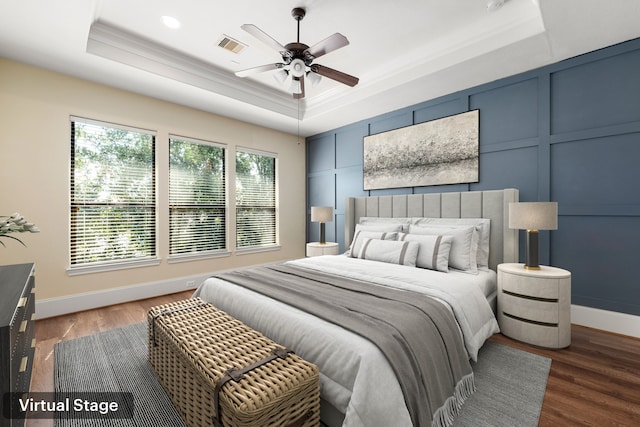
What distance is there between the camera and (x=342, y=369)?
4.46 ft

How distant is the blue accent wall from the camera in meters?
2.67

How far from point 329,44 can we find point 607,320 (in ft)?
12.2

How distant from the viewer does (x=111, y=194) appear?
3.67m

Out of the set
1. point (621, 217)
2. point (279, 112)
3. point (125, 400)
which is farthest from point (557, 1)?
point (125, 400)

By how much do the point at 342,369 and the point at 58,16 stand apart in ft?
11.4

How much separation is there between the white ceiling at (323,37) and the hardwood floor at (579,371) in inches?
111

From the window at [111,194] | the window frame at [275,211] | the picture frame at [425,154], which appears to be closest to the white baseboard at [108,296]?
the window at [111,194]

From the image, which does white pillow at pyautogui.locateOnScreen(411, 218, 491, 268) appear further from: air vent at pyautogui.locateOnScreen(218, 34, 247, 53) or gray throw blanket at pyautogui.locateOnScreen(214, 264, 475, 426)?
air vent at pyautogui.locateOnScreen(218, 34, 247, 53)

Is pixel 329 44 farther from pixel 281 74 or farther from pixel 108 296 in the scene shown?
pixel 108 296

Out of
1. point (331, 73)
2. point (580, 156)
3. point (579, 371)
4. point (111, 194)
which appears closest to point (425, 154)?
point (580, 156)

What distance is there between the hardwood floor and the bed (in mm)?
499

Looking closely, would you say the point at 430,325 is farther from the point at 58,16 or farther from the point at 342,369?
the point at 58,16

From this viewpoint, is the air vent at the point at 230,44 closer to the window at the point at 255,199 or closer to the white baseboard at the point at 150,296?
the window at the point at 255,199

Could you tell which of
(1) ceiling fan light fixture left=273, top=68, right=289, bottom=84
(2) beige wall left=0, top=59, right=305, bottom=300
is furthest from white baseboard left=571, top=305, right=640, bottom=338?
(2) beige wall left=0, top=59, right=305, bottom=300
